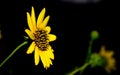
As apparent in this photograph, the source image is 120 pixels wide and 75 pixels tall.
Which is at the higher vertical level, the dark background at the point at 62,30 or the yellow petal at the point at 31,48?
the dark background at the point at 62,30

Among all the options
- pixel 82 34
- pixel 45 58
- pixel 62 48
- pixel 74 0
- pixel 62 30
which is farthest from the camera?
pixel 74 0

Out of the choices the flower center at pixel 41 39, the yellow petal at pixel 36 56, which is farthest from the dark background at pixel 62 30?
the yellow petal at pixel 36 56

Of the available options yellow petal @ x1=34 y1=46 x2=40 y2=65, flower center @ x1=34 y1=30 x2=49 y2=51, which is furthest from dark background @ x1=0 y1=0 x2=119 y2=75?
yellow petal @ x1=34 y1=46 x2=40 y2=65

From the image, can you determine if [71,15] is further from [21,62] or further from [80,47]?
[21,62]

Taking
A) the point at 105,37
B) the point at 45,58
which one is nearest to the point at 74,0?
the point at 105,37

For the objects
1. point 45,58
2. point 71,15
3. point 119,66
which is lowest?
point 119,66

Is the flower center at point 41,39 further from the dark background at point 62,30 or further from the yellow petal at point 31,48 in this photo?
the dark background at point 62,30

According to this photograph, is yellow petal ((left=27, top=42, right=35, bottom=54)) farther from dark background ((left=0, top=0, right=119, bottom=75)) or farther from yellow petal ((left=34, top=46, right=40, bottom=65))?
dark background ((left=0, top=0, right=119, bottom=75))

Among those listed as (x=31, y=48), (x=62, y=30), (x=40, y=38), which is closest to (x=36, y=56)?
(x=31, y=48)
